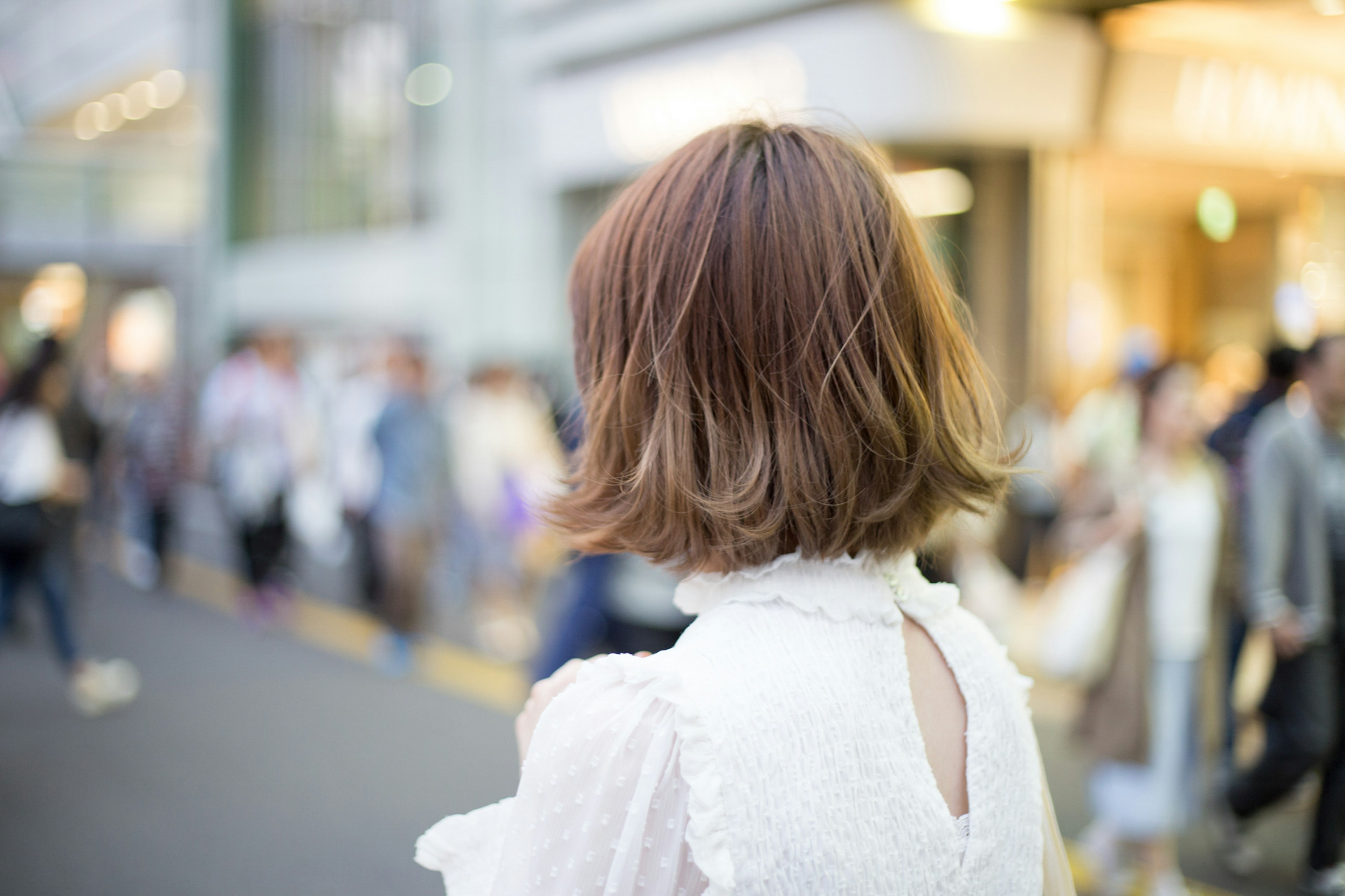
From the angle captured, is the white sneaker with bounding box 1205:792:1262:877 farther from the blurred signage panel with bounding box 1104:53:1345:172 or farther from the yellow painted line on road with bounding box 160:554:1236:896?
the blurred signage panel with bounding box 1104:53:1345:172

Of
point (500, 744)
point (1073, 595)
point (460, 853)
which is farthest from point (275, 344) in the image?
point (460, 853)

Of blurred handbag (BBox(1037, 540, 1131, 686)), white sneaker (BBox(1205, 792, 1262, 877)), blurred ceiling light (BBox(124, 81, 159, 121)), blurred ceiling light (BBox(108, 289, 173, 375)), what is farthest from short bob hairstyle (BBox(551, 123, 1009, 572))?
blurred ceiling light (BBox(124, 81, 159, 121))

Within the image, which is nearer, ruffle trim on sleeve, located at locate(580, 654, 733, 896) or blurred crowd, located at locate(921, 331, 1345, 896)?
ruffle trim on sleeve, located at locate(580, 654, 733, 896)

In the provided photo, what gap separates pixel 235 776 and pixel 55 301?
5.41 meters

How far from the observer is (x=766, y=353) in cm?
103

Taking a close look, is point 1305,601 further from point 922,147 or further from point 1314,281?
point 1314,281

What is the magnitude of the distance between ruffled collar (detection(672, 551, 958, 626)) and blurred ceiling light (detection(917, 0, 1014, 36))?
8.04 meters

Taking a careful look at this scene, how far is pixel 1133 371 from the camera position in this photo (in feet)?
26.5

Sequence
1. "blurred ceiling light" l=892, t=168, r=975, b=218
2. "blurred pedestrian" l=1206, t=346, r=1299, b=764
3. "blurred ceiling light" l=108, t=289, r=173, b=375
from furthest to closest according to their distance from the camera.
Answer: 1. "blurred ceiling light" l=108, t=289, r=173, b=375
2. "blurred ceiling light" l=892, t=168, r=975, b=218
3. "blurred pedestrian" l=1206, t=346, r=1299, b=764

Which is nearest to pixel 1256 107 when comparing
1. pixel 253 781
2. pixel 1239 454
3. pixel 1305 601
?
pixel 1239 454

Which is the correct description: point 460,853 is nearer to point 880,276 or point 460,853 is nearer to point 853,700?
point 853,700

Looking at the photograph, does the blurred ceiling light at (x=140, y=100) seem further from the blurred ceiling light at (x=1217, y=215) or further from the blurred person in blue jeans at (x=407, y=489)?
the blurred ceiling light at (x=1217, y=215)

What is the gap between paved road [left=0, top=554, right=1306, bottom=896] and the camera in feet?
12.8

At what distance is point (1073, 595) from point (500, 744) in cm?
281
